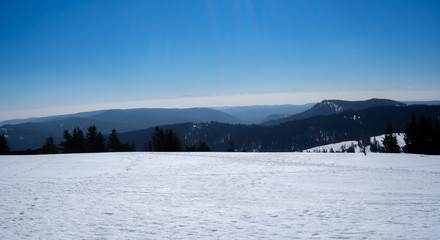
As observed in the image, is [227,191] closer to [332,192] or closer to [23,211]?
[332,192]

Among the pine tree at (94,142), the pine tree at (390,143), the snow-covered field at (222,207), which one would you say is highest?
the pine tree at (94,142)

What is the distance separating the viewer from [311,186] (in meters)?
14.4

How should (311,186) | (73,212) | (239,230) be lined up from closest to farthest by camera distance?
(239,230) → (73,212) → (311,186)

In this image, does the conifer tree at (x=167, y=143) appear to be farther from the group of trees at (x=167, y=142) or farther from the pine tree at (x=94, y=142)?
the pine tree at (x=94, y=142)

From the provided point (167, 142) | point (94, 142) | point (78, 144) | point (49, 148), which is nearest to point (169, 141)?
point (167, 142)

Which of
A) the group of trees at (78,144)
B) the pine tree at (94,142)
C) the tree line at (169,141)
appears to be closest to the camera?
the tree line at (169,141)

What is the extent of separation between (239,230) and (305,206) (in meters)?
4.11

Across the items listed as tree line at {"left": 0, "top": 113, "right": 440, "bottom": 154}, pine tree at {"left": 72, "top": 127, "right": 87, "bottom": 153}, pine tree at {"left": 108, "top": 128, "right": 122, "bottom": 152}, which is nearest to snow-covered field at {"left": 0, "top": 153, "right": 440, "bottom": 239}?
tree line at {"left": 0, "top": 113, "right": 440, "bottom": 154}

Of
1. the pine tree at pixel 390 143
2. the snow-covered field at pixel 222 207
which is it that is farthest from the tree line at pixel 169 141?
the snow-covered field at pixel 222 207

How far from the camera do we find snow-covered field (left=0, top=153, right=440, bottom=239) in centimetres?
806

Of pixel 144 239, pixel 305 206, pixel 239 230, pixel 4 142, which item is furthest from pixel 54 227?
pixel 4 142

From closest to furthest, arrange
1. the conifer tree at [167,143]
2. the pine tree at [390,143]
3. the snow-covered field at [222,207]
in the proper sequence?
the snow-covered field at [222,207], the pine tree at [390,143], the conifer tree at [167,143]

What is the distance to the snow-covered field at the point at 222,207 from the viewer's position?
8062 millimetres

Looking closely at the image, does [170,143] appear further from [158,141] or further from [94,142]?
[94,142]
